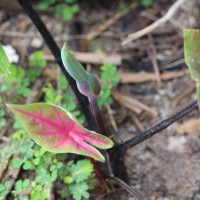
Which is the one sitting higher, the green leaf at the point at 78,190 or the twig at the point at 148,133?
the twig at the point at 148,133

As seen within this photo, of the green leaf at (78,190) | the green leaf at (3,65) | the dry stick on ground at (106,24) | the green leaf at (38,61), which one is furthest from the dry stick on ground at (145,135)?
the dry stick on ground at (106,24)

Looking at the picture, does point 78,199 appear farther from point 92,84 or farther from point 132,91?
point 132,91

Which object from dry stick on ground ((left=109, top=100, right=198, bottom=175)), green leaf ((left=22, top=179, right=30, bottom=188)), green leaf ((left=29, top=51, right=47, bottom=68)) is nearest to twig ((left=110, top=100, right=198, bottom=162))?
dry stick on ground ((left=109, top=100, right=198, bottom=175))

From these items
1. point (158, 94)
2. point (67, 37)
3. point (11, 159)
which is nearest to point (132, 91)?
point (158, 94)

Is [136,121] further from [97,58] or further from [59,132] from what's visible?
[59,132]

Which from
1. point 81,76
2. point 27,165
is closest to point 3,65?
point 81,76

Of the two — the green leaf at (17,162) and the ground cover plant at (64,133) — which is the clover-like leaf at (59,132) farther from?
the green leaf at (17,162)

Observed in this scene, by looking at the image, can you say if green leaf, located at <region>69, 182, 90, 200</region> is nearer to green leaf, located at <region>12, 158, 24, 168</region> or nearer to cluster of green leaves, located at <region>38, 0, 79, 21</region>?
green leaf, located at <region>12, 158, 24, 168</region>
